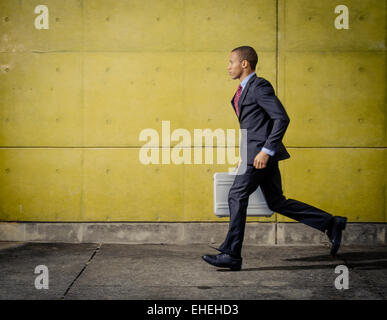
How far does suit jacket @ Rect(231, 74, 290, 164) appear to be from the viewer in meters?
4.49

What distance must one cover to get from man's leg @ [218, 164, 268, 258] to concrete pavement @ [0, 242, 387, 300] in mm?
274

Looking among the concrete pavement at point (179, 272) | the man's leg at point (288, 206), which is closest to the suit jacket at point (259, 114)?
the man's leg at point (288, 206)

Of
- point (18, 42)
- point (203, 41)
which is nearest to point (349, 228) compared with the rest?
point (203, 41)

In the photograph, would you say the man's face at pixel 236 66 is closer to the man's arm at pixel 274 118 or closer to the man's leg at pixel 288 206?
the man's arm at pixel 274 118

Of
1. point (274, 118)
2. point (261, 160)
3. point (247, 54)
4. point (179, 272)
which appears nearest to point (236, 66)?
point (247, 54)

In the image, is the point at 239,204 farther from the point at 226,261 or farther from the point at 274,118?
the point at 274,118

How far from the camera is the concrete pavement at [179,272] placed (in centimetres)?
404

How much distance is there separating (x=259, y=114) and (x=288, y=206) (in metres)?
0.96

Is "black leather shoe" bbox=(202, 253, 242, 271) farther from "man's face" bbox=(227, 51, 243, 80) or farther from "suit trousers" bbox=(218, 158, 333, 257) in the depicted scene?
"man's face" bbox=(227, 51, 243, 80)

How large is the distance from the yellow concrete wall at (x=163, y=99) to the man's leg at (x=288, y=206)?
126 centimetres

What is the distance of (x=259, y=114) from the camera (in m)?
4.61

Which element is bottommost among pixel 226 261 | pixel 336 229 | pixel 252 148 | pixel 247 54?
pixel 226 261
